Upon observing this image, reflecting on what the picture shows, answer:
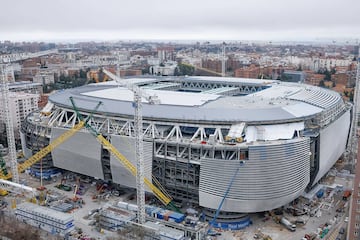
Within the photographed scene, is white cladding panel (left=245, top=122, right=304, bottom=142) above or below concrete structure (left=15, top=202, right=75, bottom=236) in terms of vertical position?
above

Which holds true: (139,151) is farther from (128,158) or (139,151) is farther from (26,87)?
(26,87)

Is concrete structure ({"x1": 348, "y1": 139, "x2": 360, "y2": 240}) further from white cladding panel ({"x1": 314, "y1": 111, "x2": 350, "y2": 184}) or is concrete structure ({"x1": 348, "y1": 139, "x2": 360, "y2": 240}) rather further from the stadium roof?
white cladding panel ({"x1": 314, "y1": 111, "x2": 350, "y2": 184})

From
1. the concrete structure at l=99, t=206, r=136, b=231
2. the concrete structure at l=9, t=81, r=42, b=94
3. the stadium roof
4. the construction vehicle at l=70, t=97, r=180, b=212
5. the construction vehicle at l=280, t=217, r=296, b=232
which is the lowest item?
the construction vehicle at l=280, t=217, r=296, b=232

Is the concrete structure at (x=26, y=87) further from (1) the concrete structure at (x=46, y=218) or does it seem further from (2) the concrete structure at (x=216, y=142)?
(1) the concrete structure at (x=46, y=218)

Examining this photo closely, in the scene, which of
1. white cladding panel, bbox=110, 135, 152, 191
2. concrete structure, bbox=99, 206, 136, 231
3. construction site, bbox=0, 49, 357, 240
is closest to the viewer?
concrete structure, bbox=99, 206, 136, 231

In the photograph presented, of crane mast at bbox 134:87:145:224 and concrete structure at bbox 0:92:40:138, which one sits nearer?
crane mast at bbox 134:87:145:224

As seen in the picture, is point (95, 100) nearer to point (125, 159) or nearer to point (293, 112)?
point (125, 159)

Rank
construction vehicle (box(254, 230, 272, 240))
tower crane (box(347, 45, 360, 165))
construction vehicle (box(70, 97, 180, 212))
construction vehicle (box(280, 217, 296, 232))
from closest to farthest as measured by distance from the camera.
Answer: construction vehicle (box(254, 230, 272, 240)) → construction vehicle (box(280, 217, 296, 232)) → construction vehicle (box(70, 97, 180, 212)) → tower crane (box(347, 45, 360, 165))

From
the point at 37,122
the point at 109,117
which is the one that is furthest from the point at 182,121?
the point at 37,122

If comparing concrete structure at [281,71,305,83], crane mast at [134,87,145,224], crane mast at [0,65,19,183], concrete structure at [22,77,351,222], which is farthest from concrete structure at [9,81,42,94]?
concrete structure at [281,71,305,83]

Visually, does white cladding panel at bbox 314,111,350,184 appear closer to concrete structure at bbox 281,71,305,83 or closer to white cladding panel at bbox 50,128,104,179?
white cladding panel at bbox 50,128,104,179
